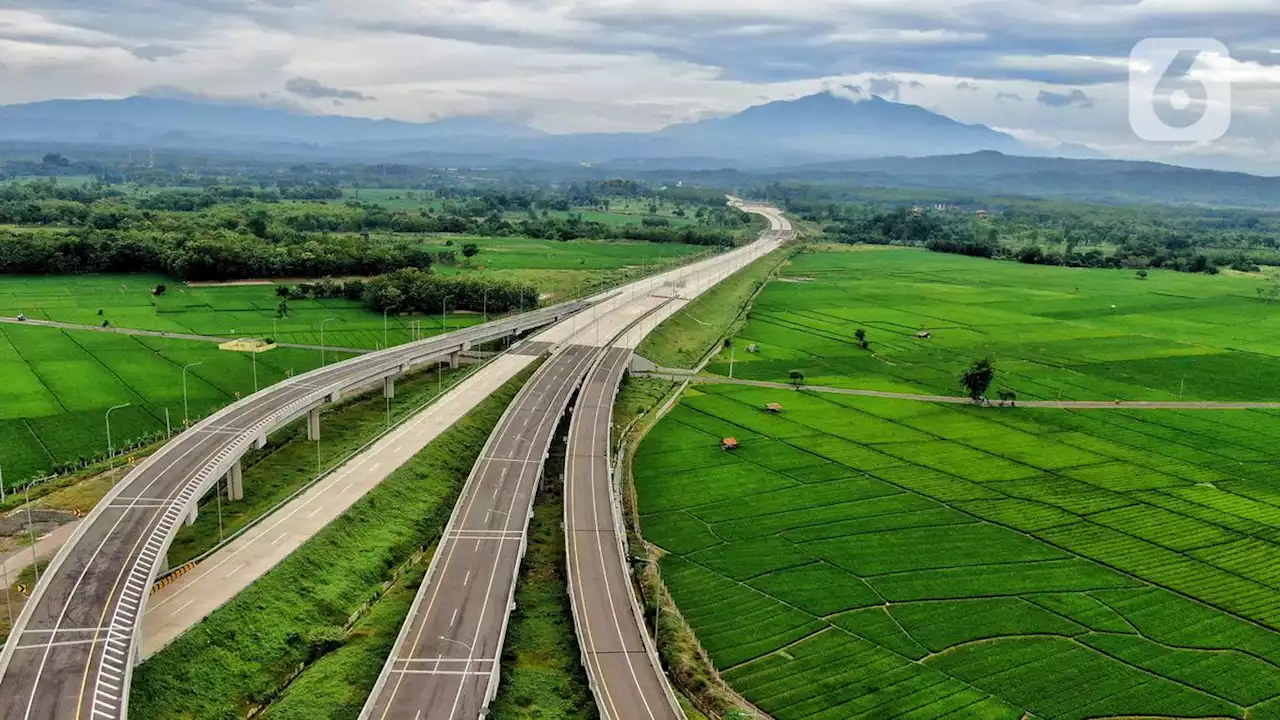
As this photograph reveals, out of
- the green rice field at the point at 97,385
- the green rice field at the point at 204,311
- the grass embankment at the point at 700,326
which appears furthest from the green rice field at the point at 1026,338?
the green rice field at the point at 97,385

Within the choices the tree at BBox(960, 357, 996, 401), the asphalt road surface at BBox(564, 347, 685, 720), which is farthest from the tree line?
the tree at BBox(960, 357, 996, 401)

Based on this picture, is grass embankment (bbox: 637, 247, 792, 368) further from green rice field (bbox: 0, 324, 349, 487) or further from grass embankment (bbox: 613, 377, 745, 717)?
grass embankment (bbox: 613, 377, 745, 717)

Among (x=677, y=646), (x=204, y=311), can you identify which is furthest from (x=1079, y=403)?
(x=204, y=311)

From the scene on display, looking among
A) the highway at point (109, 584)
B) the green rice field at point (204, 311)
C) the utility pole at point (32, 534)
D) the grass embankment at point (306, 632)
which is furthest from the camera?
the green rice field at point (204, 311)

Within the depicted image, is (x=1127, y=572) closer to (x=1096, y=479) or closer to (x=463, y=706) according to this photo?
(x=1096, y=479)

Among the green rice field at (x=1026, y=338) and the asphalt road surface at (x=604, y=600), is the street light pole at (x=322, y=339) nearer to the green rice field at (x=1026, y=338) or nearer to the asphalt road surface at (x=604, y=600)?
the asphalt road surface at (x=604, y=600)
